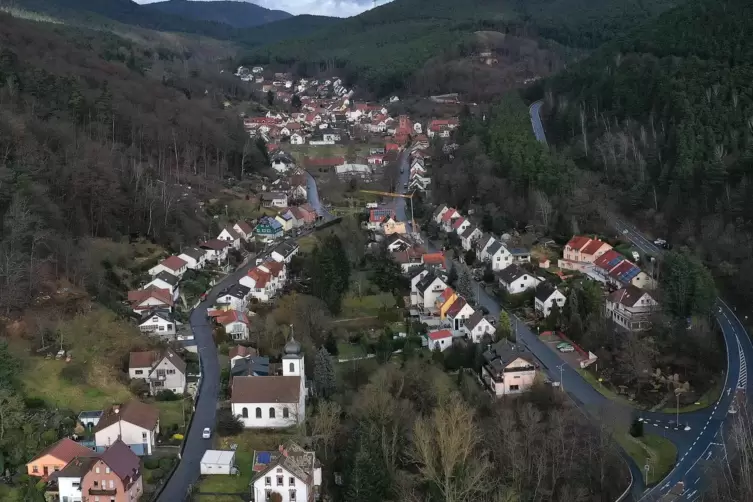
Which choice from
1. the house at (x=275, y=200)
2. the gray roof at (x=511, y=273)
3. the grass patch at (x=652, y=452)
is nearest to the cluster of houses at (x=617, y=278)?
the gray roof at (x=511, y=273)

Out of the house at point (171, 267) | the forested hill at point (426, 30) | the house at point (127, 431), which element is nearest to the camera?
the house at point (127, 431)

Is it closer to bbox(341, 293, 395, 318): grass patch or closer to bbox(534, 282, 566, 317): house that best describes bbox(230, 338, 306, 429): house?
bbox(341, 293, 395, 318): grass patch

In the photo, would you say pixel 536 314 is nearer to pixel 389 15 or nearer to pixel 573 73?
pixel 573 73

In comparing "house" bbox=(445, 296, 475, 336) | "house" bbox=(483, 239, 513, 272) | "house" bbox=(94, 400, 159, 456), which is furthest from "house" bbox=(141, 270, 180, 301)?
"house" bbox=(483, 239, 513, 272)

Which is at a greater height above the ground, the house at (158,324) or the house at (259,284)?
the house at (259,284)

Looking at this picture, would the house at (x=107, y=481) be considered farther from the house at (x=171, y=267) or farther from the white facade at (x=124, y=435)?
the house at (x=171, y=267)
